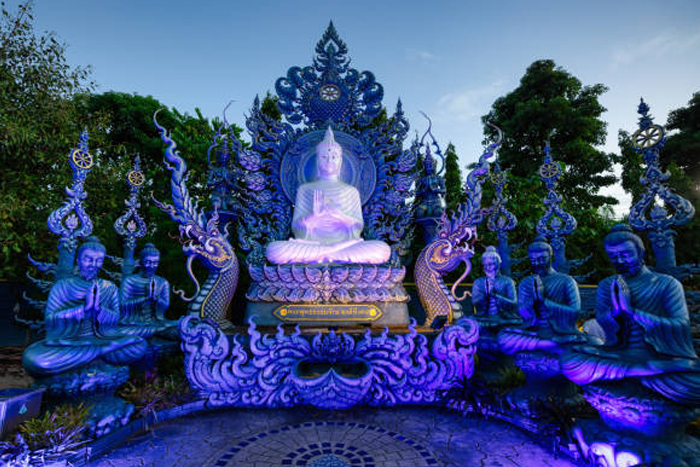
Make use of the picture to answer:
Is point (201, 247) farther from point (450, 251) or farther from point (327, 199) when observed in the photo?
point (450, 251)

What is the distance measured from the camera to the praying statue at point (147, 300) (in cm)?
538

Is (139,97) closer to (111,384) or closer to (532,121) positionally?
(111,384)

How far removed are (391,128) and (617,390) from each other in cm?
735

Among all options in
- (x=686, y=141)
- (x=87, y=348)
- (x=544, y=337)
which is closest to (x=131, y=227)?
(x=87, y=348)

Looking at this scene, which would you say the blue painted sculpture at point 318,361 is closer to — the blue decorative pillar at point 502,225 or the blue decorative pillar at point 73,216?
the blue decorative pillar at point 73,216

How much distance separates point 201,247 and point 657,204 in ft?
22.6

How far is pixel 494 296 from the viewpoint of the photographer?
5797 millimetres

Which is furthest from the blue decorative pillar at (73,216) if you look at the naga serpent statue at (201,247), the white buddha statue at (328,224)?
the white buddha statue at (328,224)

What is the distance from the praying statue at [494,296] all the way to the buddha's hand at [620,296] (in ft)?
7.58

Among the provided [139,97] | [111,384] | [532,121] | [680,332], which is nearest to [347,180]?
[111,384]

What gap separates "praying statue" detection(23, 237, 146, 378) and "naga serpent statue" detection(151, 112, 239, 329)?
168 centimetres

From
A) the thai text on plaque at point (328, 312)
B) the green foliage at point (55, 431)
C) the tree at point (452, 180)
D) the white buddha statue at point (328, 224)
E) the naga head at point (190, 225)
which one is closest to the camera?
the green foliage at point (55, 431)

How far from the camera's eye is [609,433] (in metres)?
3.17

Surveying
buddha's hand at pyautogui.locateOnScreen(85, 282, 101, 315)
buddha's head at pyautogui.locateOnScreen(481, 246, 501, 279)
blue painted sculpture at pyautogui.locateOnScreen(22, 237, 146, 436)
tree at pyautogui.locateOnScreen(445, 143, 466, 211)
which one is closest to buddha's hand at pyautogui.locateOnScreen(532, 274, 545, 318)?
buddha's head at pyautogui.locateOnScreen(481, 246, 501, 279)
